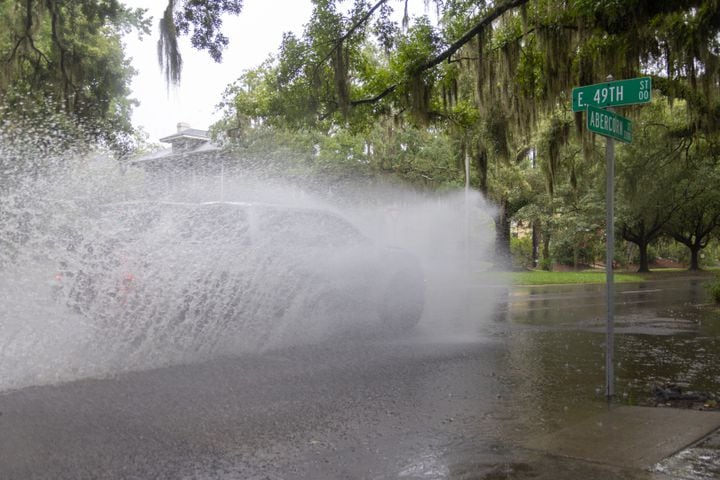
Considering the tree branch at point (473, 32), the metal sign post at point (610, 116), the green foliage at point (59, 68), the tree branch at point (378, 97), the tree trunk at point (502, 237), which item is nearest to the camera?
the metal sign post at point (610, 116)

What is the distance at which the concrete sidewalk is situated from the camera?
157 inches

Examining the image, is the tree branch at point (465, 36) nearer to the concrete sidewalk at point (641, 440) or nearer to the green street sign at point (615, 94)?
the green street sign at point (615, 94)

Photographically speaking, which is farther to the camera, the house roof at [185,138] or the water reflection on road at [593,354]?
the house roof at [185,138]

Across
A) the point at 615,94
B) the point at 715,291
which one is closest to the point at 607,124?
the point at 615,94

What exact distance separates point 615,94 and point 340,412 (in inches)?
135

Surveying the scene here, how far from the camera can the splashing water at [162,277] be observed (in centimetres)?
657

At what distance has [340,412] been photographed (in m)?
5.26

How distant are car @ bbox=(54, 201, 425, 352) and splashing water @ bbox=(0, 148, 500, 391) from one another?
0.01m

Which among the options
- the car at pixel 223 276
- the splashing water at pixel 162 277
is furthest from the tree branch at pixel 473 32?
the car at pixel 223 276

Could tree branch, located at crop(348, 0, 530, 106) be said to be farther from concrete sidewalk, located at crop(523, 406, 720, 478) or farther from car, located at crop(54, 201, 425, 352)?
concrete sidewalk, located at crop(523, 406, 720, 478)

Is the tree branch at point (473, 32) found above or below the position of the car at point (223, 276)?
above

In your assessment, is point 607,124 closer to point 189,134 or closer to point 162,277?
point 162,277

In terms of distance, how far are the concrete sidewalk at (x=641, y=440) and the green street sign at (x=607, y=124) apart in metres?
2.22

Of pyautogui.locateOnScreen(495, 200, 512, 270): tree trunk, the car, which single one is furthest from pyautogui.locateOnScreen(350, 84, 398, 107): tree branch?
pyautogui.locateOnScreen(495, 200, 512, 270): tree trunk
